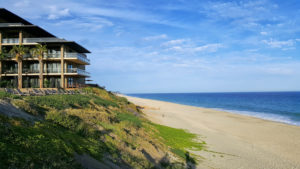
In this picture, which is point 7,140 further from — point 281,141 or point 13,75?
point 13,75

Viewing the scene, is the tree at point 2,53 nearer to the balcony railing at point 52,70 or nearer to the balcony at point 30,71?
the balcony at point 30,71

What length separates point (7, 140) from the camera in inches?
200

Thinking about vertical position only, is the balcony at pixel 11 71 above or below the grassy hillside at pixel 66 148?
above

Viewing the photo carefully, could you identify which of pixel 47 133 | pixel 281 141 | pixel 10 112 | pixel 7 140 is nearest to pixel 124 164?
pixel 47 133

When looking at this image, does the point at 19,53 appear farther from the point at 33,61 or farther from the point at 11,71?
the point at 11,71

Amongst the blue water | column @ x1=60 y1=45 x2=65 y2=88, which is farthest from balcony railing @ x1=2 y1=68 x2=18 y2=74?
the blue water

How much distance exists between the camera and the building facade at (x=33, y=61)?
36531 millimetres

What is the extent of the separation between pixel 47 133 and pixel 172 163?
19.1ft

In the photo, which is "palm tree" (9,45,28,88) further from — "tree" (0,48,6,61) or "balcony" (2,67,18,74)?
"balcony" (2,67,18,74)

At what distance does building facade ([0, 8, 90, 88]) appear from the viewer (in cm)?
3653

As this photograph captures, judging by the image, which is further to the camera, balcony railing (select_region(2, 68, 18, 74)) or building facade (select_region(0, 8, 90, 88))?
balcony railing (select_region(2, 68, 18, 74))

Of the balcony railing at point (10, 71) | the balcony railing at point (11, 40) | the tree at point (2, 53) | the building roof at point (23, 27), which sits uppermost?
the building roof at point (23, 27)

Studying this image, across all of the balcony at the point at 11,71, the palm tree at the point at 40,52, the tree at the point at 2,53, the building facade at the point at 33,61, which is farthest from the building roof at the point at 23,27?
the balcony at the point at 11,71

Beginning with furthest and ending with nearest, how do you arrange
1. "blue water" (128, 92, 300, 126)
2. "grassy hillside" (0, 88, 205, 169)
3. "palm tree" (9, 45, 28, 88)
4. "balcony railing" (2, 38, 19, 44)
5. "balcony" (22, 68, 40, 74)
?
"blue water" (128, 92, 300, 126) < "balcony" (22, 68, 40, 74) < "balcony railing" (2, 38, 19, 44) < "palm tree" (9, 45, 28, 88) < "grassy hillside" (0, 88, 205, 169)
